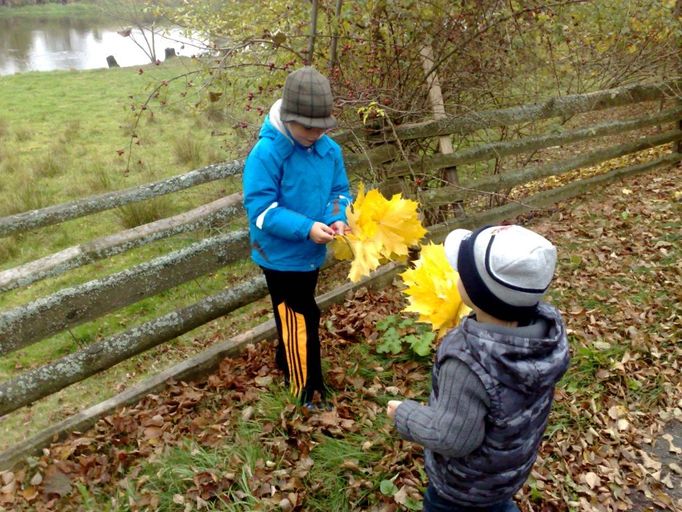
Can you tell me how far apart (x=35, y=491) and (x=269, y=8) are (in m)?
4.78

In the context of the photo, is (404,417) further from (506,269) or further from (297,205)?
(297,205)


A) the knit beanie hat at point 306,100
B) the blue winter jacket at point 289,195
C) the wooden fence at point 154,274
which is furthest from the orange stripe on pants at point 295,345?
the knit beanie hat at point 306,100

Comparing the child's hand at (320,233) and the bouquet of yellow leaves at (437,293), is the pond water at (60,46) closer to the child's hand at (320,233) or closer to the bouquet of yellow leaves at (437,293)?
the child's hand at (320,233)

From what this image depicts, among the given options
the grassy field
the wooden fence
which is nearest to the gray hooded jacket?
the wooden fence

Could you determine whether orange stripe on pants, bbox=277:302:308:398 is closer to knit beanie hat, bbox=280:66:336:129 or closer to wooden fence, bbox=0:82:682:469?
wooden fence, bbox=0:82:682:469

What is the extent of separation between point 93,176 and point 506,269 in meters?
8.29

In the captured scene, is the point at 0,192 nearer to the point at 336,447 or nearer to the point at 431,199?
the point at 431,199

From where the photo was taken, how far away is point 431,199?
508 cm

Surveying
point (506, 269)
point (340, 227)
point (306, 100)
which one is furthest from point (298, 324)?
point (506, 269)

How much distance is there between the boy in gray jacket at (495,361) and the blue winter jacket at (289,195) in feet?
3.58

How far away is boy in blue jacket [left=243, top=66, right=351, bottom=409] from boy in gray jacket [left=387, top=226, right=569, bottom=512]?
3.40 ft

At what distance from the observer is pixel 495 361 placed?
5.43 feet

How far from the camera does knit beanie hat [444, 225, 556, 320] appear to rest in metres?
1.58

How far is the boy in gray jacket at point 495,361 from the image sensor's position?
161 centimetres
